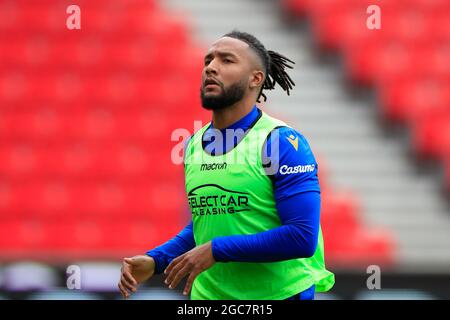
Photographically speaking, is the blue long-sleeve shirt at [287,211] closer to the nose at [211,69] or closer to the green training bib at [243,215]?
the green training bib at [243,215]

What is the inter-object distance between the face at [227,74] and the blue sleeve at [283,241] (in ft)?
1.57

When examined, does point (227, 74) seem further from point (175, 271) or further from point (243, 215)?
point (175, 271)

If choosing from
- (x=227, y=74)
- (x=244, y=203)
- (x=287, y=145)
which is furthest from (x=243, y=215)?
(x=227, y=74)

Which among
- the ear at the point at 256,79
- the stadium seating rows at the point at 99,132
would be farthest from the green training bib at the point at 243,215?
the stadium seating rows at the point at 99,132

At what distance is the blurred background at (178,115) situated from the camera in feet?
30.2

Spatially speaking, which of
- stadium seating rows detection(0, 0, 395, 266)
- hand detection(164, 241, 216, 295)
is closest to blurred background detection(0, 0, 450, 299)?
stadium seating rows detection(0, 0, 395, 266)

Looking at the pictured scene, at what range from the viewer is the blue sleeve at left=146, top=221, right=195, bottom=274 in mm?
3986

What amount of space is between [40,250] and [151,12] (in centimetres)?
301

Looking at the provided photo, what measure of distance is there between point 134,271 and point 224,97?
2.40 ft

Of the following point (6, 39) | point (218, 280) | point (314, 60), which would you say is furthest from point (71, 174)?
point (218, 280)

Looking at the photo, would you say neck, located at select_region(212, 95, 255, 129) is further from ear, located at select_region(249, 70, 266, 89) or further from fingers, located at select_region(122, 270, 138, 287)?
fingers, located at select_region(122, 270, 138, 287)

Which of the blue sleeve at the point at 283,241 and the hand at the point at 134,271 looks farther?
the hand at the point at 134,271

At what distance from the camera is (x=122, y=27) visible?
10.5 metres

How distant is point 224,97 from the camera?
3.85m
